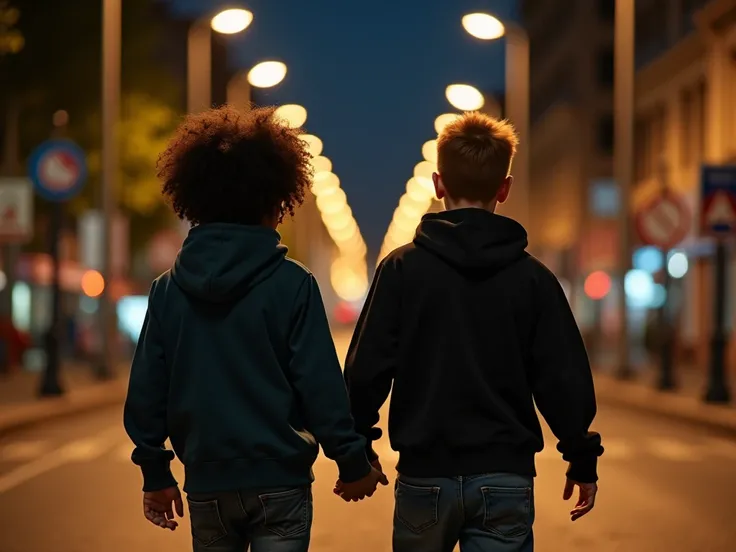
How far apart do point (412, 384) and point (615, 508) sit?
258 inches

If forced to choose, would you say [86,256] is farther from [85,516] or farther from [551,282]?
[551,282]

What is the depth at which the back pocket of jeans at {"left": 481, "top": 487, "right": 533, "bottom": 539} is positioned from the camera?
4.40 meters

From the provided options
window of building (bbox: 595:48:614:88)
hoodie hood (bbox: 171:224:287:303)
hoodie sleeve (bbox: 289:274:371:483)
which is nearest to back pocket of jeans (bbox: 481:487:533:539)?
hoodie sleeve (bbox: 289:274:371:483)

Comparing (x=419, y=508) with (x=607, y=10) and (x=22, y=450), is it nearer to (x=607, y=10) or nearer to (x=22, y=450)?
(x=22, y=450)

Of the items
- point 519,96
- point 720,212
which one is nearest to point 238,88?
point 519,96

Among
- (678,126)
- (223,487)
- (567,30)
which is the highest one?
(567,30)

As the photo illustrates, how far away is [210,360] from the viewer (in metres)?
4.38

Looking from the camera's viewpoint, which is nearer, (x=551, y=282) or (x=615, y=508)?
(x=551, y=282)

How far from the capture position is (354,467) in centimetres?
443

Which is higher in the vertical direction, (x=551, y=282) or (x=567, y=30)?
(x=567, y=30)

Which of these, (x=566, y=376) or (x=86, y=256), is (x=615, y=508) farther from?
(x=86, y=256)

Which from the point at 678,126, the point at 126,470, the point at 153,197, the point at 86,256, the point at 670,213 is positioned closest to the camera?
the point at 126,470

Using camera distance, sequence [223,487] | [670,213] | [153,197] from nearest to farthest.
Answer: [223,487] < [670,213] < [153,197]

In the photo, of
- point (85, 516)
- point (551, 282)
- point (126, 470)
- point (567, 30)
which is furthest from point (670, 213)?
point (567, 30)
